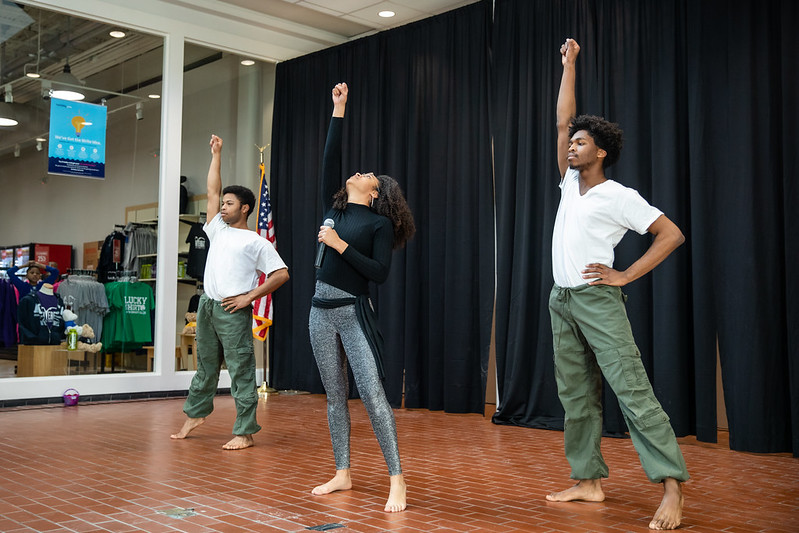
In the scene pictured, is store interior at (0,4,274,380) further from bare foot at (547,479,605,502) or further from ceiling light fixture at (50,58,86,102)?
bare foot at (547,479,605,502)

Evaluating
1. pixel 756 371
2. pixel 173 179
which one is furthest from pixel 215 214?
pixel 756 371

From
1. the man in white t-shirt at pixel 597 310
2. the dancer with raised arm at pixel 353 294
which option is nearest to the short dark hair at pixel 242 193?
the dancer with raised arm at pixel 353 294

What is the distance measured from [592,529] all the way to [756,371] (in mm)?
2543

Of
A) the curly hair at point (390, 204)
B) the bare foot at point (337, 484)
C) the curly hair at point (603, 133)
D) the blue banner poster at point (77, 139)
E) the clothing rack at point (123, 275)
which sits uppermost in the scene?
the blue banner poster at point (77, 139)

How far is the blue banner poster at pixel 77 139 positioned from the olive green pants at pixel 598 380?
5.68 m

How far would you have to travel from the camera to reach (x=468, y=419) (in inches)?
261

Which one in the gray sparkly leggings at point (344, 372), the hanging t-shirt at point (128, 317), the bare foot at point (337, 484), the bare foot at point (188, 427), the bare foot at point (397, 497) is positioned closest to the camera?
the bare foot at point (397, 497)

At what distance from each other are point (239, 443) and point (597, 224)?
272 cm

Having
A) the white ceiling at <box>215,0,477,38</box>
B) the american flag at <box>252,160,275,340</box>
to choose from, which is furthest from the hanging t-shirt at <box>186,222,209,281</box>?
the white ceiling at <box>215,0,477,38</box>

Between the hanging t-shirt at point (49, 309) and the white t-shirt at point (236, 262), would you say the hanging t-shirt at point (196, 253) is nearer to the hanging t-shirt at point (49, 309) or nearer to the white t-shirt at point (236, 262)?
the hanging t-shirt at point (49, 309)

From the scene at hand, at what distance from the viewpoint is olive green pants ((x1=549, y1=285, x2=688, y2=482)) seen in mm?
3131

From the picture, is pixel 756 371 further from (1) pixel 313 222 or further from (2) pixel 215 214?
(1) pixel 313 222

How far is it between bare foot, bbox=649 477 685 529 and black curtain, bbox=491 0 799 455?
2220 millimetres

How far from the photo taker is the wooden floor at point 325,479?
315 centimetres
